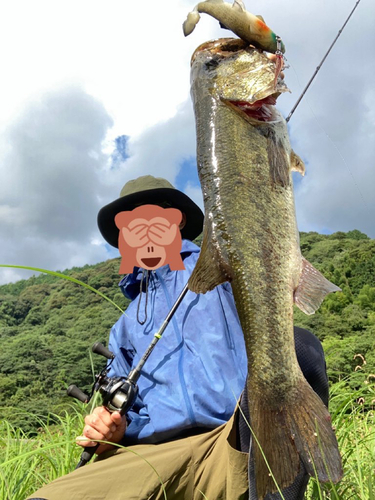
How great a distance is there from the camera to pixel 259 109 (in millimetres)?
1934

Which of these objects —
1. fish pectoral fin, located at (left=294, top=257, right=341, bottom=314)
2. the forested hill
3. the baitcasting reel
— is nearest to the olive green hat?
the baitcasting reel

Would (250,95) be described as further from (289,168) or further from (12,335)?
(12,335)

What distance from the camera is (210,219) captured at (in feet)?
5.96

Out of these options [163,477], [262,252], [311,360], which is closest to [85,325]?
[163,477]

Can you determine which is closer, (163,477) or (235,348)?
(163,477)

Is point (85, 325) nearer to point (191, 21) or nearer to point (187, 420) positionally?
point (187, 420)

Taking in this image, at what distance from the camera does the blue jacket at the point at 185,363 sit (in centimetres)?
224

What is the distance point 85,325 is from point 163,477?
1463 inches

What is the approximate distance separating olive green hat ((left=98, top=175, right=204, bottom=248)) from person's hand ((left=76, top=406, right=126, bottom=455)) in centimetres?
150

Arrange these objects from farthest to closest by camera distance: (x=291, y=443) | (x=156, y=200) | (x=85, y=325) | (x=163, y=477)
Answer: (x=85, y=325), (x=156, y=200), (x=163, y=477), (x=291, y=443)

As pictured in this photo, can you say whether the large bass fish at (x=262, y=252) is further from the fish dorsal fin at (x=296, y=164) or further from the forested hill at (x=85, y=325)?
the forested hill at (x=85, y=325)

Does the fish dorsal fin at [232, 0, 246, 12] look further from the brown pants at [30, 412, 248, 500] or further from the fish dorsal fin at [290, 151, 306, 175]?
the brown pants at [30, 412, 248, 500]

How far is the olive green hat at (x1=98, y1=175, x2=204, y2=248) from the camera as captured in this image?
345 centimetres

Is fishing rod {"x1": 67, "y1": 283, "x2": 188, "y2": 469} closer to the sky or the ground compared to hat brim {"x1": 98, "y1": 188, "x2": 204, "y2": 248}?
closer to the ground
